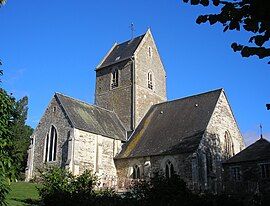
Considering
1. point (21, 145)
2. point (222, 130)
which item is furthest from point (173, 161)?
point (21, 145)

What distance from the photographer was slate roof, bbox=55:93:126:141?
1198 inches

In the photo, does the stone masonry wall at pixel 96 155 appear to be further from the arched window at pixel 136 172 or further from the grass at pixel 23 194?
the grass at pixel 23 194

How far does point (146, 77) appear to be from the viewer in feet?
126

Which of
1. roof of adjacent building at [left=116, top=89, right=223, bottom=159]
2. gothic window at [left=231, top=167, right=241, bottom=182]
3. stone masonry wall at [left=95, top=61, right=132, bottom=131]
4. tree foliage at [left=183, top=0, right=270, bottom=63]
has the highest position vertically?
stone masonry wall at [left=95, top=61, right=132, bottom=131]

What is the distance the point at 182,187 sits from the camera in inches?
575

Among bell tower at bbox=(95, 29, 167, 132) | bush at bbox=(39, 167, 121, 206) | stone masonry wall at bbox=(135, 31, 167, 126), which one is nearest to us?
bush at bbox=(39, 167, 121, 206)

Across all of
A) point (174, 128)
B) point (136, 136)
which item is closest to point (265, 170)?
point (174, 128)

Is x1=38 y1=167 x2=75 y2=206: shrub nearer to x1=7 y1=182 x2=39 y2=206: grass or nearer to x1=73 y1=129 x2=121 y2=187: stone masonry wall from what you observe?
x1=7 y1=182 x2=39 y2=206: grass

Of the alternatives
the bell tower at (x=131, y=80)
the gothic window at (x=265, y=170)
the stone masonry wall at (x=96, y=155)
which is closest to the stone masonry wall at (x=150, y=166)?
the stone masonry wall at (x=96, y=155)

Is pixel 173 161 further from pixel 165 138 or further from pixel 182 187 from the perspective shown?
pixel 182 187

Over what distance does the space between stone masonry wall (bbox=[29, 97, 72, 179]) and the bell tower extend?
7.29m

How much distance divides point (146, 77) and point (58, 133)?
1220 centimetres

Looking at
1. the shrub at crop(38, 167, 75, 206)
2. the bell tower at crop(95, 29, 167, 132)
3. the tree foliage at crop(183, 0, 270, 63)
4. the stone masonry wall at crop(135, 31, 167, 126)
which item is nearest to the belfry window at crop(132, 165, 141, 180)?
the bell tower at crop(95, 29, 167, 132)

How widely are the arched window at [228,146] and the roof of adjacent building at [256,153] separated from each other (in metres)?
2.28
